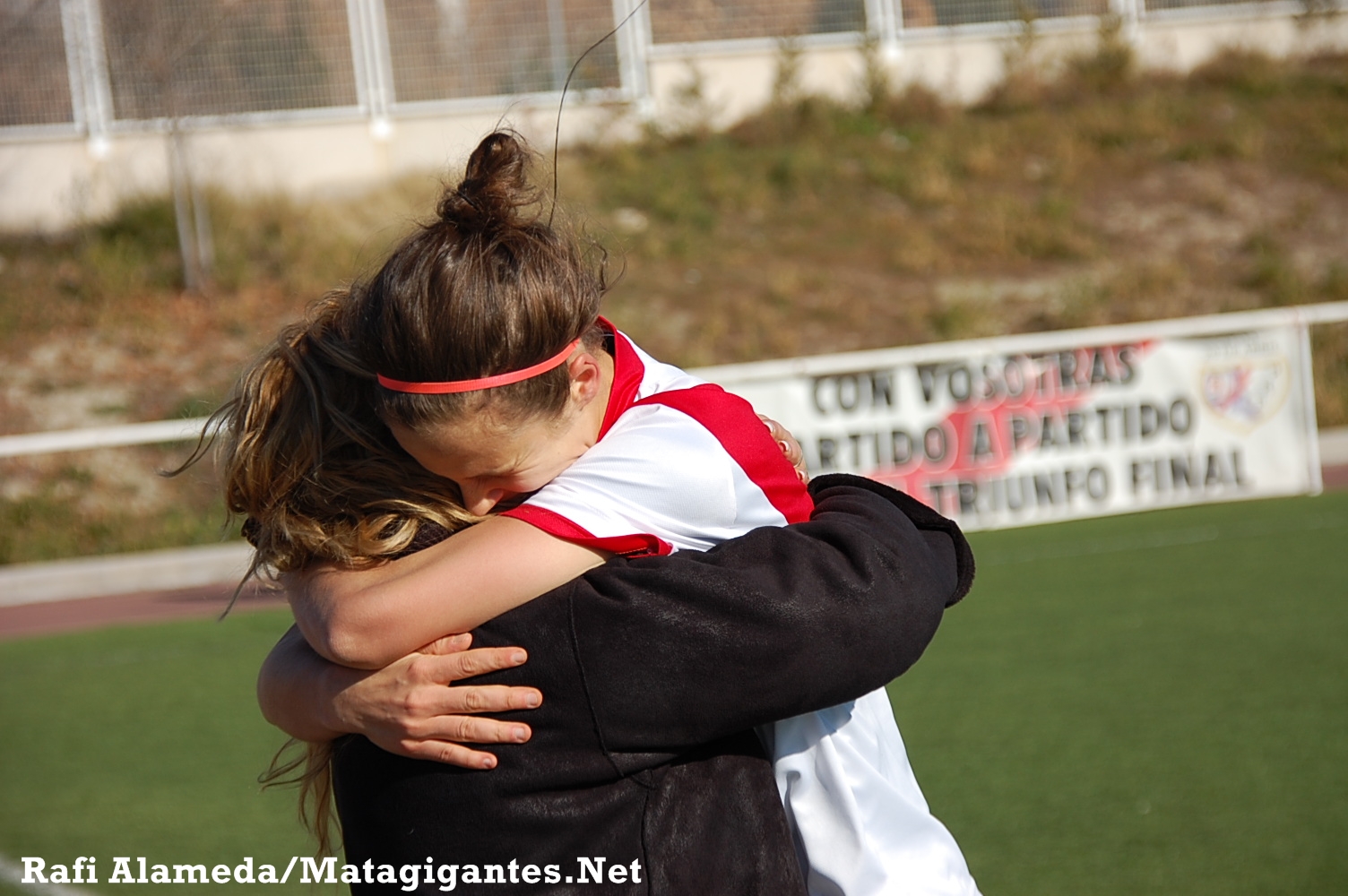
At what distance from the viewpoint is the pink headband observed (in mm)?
1466

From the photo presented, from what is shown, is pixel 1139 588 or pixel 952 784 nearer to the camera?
pixel 952 784

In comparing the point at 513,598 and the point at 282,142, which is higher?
the point at 282,142

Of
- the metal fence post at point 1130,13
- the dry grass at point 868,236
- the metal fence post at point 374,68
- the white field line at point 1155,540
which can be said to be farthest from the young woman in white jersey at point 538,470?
the metal fence post at point 1130,13

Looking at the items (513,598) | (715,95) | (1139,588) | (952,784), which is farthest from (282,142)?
(513,598)

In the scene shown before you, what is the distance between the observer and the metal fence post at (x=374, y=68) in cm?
2005

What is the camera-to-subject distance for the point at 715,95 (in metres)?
21.6

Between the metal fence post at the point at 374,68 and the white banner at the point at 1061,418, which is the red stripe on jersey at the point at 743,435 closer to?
the white banner at the point at 1061,418

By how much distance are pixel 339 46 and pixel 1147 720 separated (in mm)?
17622

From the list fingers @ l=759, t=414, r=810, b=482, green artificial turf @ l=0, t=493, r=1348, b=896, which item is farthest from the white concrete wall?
fingers @ l=759, t=414, r=810, b=482

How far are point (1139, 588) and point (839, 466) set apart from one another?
123 inches

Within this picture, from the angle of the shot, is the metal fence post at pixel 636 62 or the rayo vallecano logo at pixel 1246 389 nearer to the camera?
the rayo vallecano logo at pixel 1246 389

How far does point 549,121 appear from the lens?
1964 centimetres

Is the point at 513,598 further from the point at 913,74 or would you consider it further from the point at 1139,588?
the point at 913,74

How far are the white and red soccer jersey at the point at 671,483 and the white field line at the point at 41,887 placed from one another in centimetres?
371
